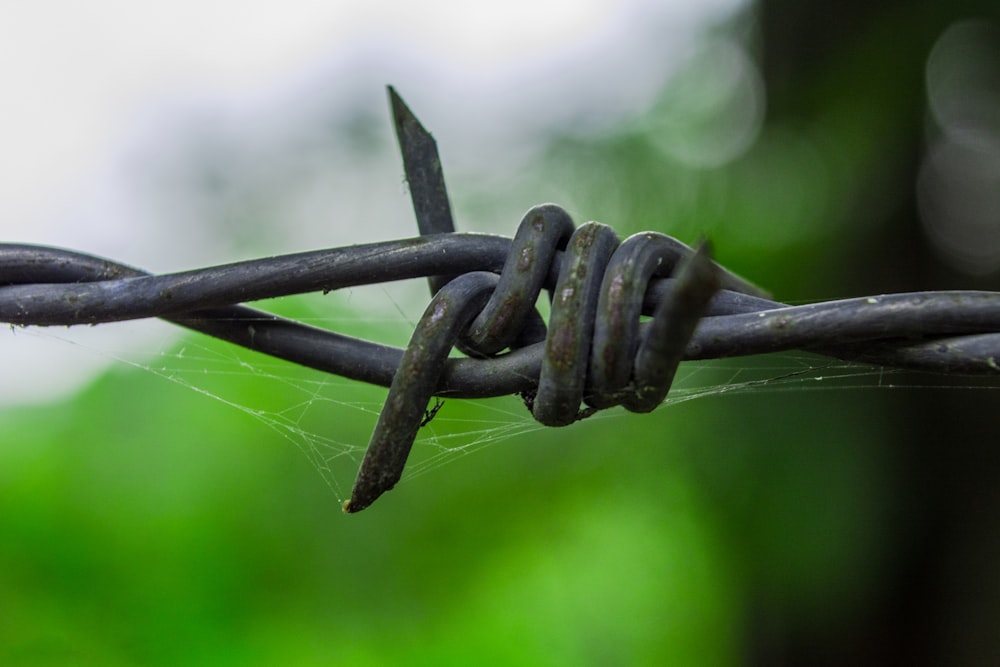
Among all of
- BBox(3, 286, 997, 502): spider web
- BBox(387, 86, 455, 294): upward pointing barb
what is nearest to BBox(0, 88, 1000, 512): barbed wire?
BBox(387, 86, 455, 294): upward pointing barb

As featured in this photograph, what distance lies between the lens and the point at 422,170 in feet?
2.03

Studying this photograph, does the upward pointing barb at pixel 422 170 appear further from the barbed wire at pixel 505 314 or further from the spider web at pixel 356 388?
the spider web at pixel 356 388

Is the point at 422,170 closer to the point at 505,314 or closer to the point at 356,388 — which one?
the point at 505,314

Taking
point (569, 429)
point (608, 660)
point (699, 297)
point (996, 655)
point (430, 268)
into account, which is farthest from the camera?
point (569, 429)

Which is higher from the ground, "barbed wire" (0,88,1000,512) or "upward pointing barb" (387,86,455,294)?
"upward pointing barb" (387,86,455,294)

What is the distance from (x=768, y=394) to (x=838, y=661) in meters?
1.00

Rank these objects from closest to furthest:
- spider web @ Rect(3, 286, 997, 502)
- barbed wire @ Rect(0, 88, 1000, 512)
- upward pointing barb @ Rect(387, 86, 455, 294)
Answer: barbed wire @ Rect(0, 88, 1000, 512), upward pointing barb @ Rect(387, 86, 455, 294), spider web @ Rect(3, 286, 997, 502)

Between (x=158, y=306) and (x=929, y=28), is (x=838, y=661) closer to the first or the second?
(x=929, y=28)

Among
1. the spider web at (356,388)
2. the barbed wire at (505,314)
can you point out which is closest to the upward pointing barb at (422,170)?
the barbed wire at (505,314)

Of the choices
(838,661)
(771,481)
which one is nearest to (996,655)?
(838,661)

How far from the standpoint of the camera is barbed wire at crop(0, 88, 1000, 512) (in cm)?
51

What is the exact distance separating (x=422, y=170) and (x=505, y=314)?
16 centimetres

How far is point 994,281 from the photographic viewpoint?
8.01 ft

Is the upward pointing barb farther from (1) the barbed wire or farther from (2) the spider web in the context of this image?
(2) the spider web
